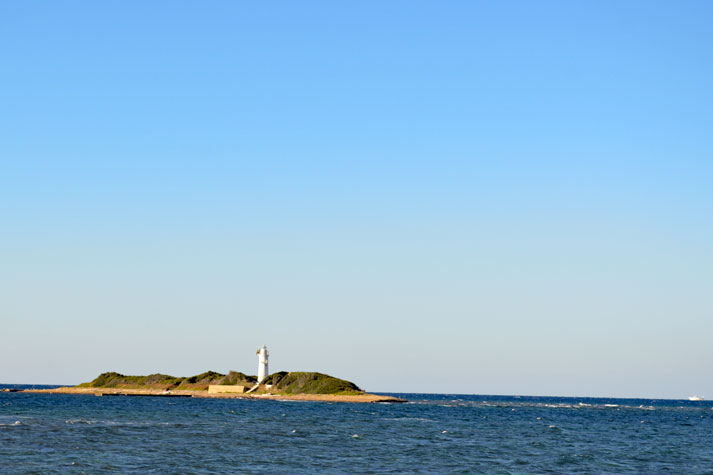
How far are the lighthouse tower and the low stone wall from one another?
4.83m

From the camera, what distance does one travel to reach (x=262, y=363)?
584 ft

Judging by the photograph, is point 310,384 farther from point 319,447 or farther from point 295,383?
point 319,447

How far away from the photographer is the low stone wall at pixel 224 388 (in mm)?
178750

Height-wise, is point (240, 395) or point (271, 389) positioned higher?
point (271, 389)

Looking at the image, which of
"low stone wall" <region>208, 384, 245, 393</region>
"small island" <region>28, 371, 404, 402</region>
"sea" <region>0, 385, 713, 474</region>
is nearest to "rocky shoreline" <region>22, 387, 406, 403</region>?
"small island" <region>28, 371, 404, 402</region>

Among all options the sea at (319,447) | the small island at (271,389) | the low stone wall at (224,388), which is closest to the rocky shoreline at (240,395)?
the small island at (271,389)

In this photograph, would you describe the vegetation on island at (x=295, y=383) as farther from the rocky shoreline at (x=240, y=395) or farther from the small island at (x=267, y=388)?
the rocky shoreline at (x=240, y=395)

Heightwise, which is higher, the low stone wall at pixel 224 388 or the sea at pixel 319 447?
the low stone wall at pixel 224 388

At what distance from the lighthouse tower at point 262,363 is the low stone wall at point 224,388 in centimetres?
483

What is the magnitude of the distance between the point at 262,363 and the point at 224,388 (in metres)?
12.9

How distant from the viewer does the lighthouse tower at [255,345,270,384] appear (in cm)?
17600

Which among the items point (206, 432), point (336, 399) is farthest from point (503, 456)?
point (336, 399)

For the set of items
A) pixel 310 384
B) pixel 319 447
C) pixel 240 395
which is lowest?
pixel 319 447

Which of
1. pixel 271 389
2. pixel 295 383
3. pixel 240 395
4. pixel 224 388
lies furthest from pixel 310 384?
pixel 224 388
